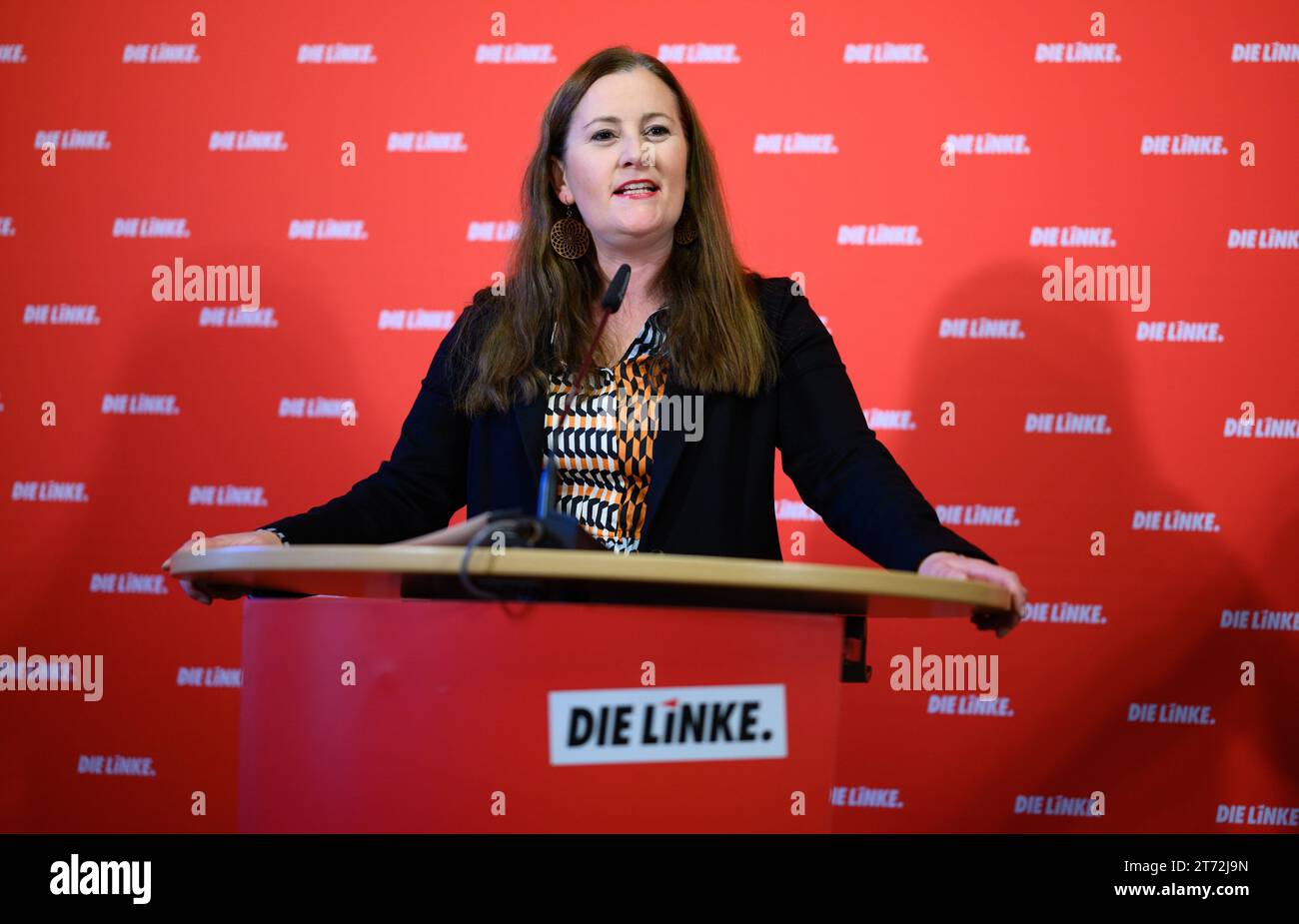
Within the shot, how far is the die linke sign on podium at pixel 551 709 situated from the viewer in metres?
1.30

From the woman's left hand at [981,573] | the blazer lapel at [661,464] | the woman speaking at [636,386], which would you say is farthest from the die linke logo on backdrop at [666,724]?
the blazer lapel at [661,464]

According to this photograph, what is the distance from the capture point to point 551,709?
1.30 m

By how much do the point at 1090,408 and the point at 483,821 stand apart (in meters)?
2.46

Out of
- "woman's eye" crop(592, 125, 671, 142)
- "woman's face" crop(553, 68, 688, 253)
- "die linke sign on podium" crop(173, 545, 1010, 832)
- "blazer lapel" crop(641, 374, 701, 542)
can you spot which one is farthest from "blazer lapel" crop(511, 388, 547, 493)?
"die linke sign on podium" crop(173, 545, 1010, 832)

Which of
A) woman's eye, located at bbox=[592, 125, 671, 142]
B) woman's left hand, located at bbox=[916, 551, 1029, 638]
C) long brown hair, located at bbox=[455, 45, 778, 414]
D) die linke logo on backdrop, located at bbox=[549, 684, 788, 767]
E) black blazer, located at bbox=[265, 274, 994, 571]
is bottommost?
die linke logo on backdrop, located at bbox=[549, 684, 788, 767]

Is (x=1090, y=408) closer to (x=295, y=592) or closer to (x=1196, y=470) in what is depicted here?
(x=1196, y=470)

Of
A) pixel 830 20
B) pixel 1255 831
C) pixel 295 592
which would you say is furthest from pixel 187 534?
pixel 1255 831

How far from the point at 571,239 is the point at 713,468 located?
603mm

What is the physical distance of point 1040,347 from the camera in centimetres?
333

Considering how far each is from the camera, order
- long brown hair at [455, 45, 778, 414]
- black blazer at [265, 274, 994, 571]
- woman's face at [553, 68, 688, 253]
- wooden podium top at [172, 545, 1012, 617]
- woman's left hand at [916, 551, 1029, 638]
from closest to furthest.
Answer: wooden podium top at [172, 545, 1012, 617] → woman's left hand at [916, 551, 1029, 638] → black blazer at [265, 274, 994, 571] → long brown hair at [455, 45, 778, 414] → woman's face at [553, 68, 688, 253]

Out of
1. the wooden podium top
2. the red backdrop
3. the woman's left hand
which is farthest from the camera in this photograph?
the red backdrop

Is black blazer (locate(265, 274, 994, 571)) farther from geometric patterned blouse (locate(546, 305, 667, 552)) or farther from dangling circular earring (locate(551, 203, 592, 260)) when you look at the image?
dangling circular earring (locate(551, 203, 592, 260))

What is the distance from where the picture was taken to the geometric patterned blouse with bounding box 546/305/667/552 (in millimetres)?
1982

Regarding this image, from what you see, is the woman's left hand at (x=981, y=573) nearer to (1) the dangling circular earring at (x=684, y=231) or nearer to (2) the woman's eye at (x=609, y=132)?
(1) the dangling circular earring at (x=684, y=231)
